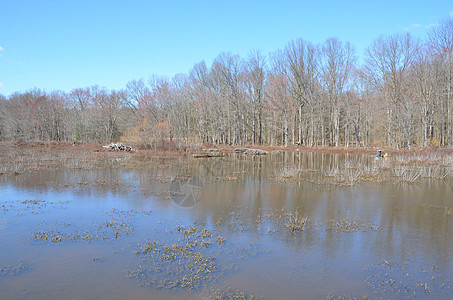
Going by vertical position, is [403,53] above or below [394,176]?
above

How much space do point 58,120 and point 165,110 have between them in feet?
71.0

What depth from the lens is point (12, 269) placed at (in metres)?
6.16

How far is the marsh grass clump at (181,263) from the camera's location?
5.66 m

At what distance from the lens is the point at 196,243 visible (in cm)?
745

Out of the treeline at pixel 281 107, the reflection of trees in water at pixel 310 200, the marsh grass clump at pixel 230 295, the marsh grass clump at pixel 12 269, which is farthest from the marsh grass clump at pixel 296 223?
the treeline at pixel 281 107

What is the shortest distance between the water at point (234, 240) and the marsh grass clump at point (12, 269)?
0.07 feet

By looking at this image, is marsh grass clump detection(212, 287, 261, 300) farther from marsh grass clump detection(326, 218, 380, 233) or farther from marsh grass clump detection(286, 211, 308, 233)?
marsh grass clump detection(326, 218, 380, 233)

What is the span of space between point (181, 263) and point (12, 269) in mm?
3172

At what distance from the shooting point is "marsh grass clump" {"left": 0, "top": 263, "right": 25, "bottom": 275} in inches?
237

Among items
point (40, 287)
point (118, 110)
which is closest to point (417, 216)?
point (40, 287)

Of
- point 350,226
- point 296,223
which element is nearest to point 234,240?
point 296,223

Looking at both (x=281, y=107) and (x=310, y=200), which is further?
(x=281, y=107)

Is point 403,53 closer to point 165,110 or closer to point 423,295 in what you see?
point 165,110

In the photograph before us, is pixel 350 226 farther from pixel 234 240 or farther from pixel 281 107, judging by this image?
pixel 281 107
